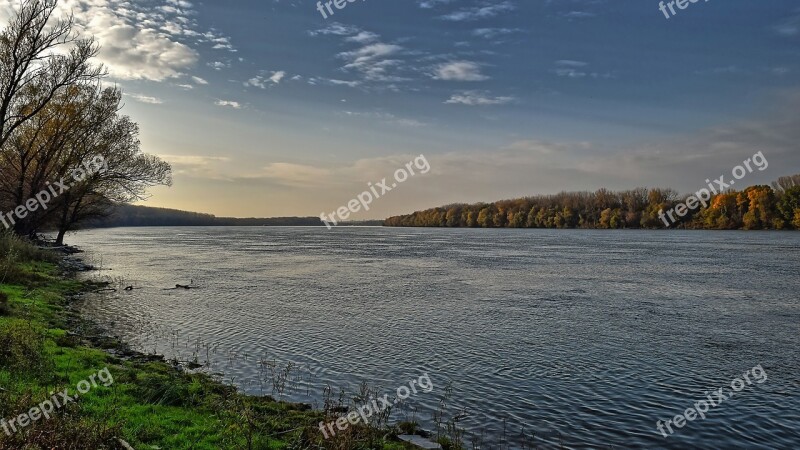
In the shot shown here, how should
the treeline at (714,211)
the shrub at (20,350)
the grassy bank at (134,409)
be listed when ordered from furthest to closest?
the treeline at (714,211), the shrub at (20,350), the grassy bank at (134,409)

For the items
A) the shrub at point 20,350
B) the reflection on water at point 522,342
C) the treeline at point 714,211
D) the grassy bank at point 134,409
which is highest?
the treeline at point 714,211

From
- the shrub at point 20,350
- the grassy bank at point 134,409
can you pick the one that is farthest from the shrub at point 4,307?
the shrub at point 20,350

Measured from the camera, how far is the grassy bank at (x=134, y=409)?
848 cm

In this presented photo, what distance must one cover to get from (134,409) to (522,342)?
1483 cm

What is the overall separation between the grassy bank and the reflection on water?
2.11 metres

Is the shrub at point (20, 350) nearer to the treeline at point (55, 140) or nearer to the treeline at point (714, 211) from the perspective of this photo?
the treeline at point (55, 140)

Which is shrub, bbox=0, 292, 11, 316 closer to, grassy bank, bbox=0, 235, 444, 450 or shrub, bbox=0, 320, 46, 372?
grassy bank, bbox=0, 235, 444, 450

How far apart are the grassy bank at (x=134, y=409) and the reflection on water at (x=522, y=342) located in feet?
6.92

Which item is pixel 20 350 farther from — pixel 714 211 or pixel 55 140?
pixel 714 211

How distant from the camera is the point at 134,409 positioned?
10.8 meters

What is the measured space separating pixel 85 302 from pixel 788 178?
680ft

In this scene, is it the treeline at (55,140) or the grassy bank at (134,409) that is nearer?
the grassy bank at (134,409)

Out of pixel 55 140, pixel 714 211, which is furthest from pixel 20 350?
pixel 714 211

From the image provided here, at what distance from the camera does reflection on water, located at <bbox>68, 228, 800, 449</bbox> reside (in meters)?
13.3
